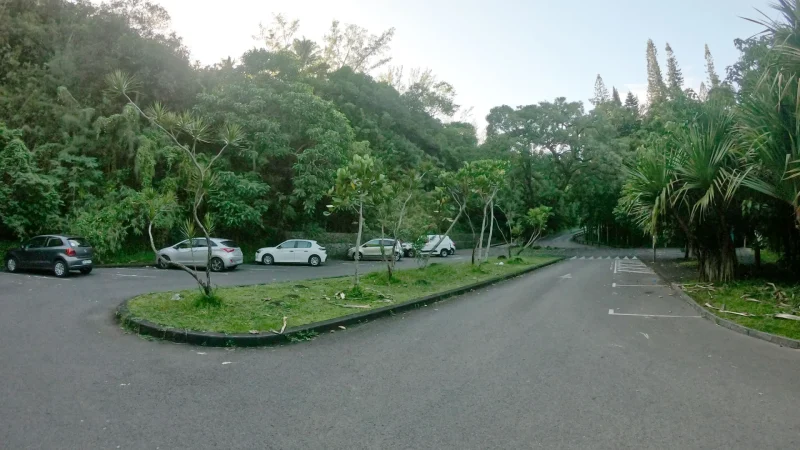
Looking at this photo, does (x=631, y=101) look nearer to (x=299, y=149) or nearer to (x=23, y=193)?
(x=299, y=149)

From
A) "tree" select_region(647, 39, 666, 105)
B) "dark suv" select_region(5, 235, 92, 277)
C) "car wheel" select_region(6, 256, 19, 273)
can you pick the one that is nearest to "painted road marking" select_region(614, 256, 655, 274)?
"dark suv" select_region(5, 235, 92, 277)

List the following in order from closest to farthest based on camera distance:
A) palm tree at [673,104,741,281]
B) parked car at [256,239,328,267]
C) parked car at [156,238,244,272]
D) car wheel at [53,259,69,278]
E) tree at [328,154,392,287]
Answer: tree at [328,154,392,287] < palm tree at [673,104,741,281] < car wheel at [53,259,69,278] < parked car at [156,238,244,272] < parked car at [256,239,328,267]

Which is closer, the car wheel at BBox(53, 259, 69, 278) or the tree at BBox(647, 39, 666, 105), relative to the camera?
the car wheel at BBox(53, 259, 69, 278)

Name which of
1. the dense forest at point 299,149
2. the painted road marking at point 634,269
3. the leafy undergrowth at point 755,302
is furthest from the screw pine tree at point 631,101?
the leafy undergrowth at point 755,302

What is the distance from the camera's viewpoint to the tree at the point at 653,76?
70188mm

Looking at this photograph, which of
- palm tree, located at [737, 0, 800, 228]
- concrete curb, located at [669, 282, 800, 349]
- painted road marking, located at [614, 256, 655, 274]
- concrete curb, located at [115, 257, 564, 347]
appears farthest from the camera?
painted road marking, located at [614, 256, 655, 274]

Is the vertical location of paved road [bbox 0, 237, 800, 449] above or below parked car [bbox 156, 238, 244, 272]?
below

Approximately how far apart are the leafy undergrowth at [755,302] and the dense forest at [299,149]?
1757 millimetres

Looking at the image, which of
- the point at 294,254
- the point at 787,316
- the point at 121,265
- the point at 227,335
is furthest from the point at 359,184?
the point at 121,265

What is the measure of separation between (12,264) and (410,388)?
1869 centimetres

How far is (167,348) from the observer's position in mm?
6859

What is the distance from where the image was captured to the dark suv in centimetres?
1655

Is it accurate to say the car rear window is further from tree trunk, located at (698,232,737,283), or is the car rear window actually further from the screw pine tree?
the screw pine tree

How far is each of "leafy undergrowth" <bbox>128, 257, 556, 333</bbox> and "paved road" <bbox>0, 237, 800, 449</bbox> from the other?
30.4 inches
